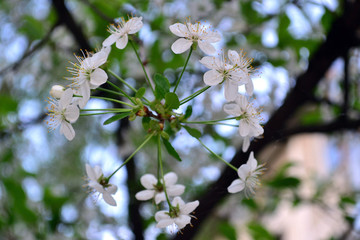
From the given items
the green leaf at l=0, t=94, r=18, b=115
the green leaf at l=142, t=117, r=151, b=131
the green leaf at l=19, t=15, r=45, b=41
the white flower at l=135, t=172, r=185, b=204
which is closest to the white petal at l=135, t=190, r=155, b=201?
the white flower at l=135, t=172, r=185, b=204

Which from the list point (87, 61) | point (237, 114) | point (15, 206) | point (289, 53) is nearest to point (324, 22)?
point (289, 53)

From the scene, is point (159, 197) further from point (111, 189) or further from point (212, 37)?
point (212, 37)

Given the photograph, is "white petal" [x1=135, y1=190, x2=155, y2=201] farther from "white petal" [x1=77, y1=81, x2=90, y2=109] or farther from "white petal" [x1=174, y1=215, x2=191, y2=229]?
"white petal" [x1=77, y1=81, x2=90, y2=109]

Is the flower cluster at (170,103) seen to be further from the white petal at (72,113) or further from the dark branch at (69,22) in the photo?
the dark branch at (69,22)

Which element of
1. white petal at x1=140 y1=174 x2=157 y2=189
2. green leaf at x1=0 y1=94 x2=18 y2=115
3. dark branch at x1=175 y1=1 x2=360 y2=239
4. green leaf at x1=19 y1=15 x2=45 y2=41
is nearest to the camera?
white petal at x1=140 y1=174 x2=157 y2=189

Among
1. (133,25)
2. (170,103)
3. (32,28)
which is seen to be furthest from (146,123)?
(32,28)

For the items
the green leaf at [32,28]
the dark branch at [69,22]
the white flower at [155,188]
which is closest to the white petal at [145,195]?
the white flower at [155,188]
